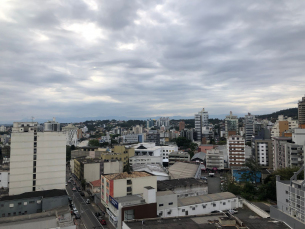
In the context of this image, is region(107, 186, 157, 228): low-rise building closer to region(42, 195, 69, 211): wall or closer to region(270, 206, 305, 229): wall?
region(42, 195, 69, 211): wall

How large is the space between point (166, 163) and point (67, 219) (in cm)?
4161

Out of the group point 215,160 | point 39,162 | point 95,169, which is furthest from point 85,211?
point 215,160

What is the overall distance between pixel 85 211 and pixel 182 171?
19.2 metres

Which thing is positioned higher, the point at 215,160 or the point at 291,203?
the point at 291,203

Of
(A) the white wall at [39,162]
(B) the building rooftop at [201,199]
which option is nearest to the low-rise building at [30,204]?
(A) the white wall at [39,162]

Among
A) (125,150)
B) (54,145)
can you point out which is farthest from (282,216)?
(125,150)

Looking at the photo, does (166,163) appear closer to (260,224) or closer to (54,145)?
(54,145)

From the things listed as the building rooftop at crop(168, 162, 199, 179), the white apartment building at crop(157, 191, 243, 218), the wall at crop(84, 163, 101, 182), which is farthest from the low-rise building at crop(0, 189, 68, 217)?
the building rooftop at crop(168, 162, 199, 179)

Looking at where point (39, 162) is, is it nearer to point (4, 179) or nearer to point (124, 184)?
point (124, 184)

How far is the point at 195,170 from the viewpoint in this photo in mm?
40219

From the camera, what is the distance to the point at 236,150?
49.7 m

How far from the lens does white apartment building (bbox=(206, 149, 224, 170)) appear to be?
50.8 meters

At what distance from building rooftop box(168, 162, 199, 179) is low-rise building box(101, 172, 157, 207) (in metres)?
15.3

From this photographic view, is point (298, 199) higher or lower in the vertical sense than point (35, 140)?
lower
